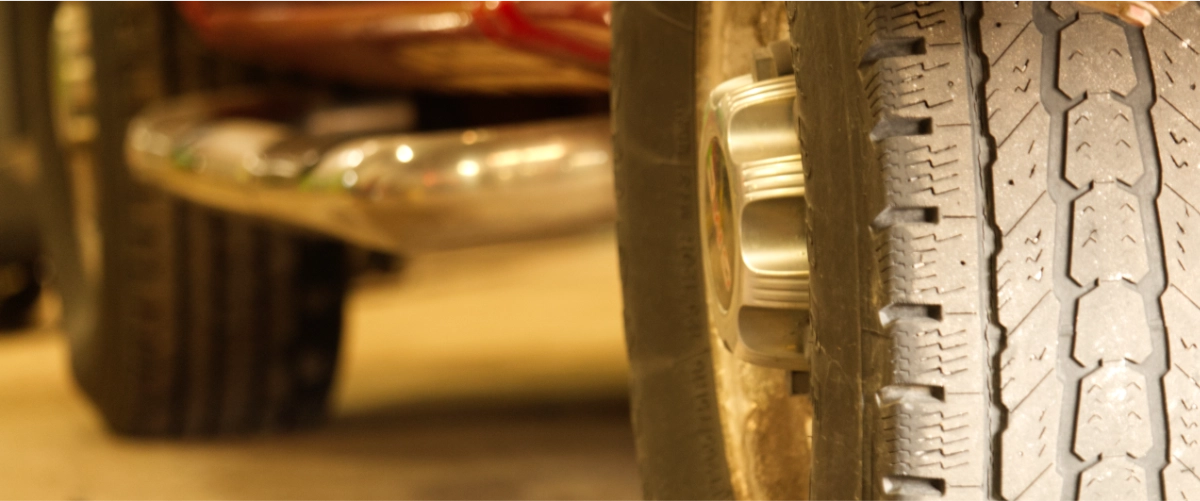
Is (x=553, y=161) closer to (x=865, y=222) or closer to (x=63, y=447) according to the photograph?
(x=865, y=222)

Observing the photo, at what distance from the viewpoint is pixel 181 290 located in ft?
6.99

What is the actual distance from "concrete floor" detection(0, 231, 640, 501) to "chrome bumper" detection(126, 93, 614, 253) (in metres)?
0.41

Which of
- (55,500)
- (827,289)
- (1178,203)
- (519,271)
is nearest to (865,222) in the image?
(827,289)

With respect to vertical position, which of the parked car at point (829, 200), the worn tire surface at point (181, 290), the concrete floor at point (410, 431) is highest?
the parked car at point (829, 200)

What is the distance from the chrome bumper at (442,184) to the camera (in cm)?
151

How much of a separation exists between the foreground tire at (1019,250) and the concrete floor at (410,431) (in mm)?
1090

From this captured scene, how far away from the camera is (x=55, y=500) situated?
1.84 meters

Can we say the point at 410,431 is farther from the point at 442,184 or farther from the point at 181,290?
the point at 442,184

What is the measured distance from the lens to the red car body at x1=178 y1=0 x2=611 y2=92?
4.67 feet

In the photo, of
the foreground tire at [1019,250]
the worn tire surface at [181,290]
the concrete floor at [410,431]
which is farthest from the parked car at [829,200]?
the concrete floor at [410,431]

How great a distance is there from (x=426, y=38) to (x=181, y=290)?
0.78 meters

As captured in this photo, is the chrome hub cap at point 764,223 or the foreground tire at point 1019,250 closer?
the foreground tire at point 1019,250

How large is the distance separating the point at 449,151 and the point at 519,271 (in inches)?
133

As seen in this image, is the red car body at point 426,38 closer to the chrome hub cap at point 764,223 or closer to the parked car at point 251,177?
the parked car at point 251,177
